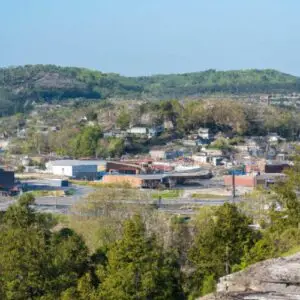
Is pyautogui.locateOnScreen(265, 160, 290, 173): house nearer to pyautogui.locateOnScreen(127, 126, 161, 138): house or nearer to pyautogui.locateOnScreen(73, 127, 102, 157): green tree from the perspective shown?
pyautogui.locateOnScreen(73, 127, 102, 157): green tree

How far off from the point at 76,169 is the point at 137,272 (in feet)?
115

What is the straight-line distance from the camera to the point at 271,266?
9.65 meters

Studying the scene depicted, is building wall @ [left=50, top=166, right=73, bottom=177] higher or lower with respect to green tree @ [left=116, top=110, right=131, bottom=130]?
lower

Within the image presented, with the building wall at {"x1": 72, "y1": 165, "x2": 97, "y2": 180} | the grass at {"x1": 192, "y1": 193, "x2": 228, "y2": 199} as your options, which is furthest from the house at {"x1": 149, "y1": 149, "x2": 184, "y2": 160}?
the grass at {"x1": 192, "y1": 193, "x2": 228, "y2": 199}

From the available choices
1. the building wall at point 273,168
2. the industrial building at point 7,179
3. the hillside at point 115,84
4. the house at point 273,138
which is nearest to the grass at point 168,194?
the industrial building at point 7,179

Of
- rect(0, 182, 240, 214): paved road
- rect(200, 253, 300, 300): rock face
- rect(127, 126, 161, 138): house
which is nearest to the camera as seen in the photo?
rect(200, 253, 300, 300): rock face

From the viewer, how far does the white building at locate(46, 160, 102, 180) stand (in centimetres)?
4966

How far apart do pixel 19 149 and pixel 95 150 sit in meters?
6.91

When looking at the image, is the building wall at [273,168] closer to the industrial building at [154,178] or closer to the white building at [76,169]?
the industrial building at [154,178]

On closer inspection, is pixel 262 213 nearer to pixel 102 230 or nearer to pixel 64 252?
pixel 102 230

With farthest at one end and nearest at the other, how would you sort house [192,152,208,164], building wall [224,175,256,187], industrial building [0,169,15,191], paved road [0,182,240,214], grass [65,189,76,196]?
1. house [192,152,208,164]
2. building wall [224,175,256,187]
3. industrial building [0,169,15,191]
4. grass [65,189,76,196]
5. paved road [0,182,240,214]

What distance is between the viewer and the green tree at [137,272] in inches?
597

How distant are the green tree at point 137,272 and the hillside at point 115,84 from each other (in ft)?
264

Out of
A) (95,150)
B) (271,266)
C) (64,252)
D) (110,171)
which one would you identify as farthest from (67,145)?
(271,266)
